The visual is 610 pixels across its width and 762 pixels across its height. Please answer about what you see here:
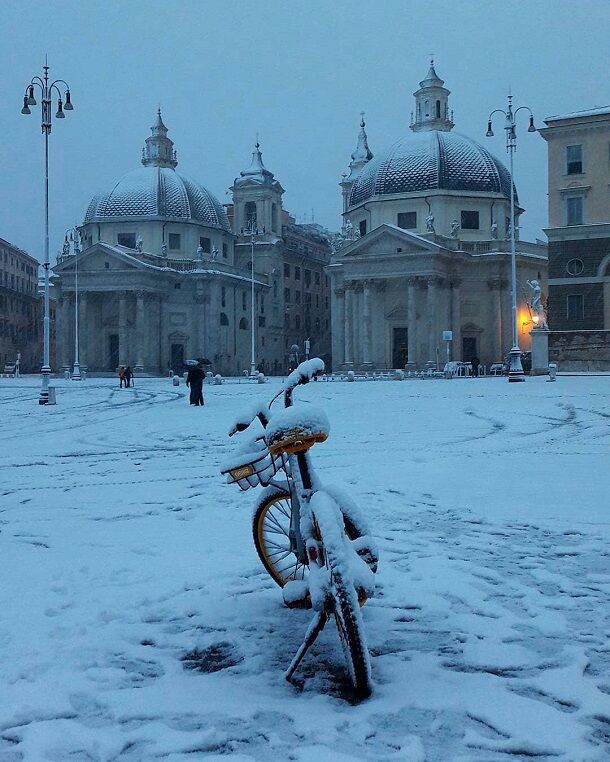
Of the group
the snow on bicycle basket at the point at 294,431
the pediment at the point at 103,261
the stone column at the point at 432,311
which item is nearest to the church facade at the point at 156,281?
the pediment at the point at 103,261

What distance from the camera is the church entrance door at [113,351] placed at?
3019 inches

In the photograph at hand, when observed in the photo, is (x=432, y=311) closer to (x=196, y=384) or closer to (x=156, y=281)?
(x=156, y=281)

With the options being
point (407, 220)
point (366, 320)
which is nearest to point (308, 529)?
point (366, 320)

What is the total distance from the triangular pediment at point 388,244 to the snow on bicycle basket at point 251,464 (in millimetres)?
62193

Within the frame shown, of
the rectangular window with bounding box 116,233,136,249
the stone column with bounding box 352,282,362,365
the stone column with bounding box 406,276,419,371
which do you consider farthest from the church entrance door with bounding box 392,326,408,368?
the rectangular window with bounding box 116,233,136,249

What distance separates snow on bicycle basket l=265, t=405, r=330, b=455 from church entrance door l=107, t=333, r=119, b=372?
74107 mm

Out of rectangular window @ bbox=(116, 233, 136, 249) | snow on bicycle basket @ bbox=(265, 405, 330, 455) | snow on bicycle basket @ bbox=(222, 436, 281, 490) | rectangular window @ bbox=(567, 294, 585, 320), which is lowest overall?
snow on bicycle basket @ bbox=(222, 436, 281, 490)

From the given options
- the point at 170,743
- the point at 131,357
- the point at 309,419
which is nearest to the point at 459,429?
the point at 309,419

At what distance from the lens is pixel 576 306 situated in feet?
167

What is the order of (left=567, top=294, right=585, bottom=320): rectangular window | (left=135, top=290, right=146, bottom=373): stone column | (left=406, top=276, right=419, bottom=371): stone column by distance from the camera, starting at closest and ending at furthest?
(left=567, top=294, right=585, bottom=320): rectangular window → (left=406, top=276, right=419, bottom=371): stone column → (left=135, top=290, right=146, bottom=373): stone column

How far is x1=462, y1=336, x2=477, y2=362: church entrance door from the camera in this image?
70062mm

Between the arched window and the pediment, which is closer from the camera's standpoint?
the pediment

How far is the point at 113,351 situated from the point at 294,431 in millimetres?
75035

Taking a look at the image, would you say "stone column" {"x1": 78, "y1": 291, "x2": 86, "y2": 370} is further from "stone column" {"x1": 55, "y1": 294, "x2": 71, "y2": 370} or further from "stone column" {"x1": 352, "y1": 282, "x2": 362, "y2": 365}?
"stone column" {"x1": 352, "y1": 282, "x2": 362, "y2": 365}
